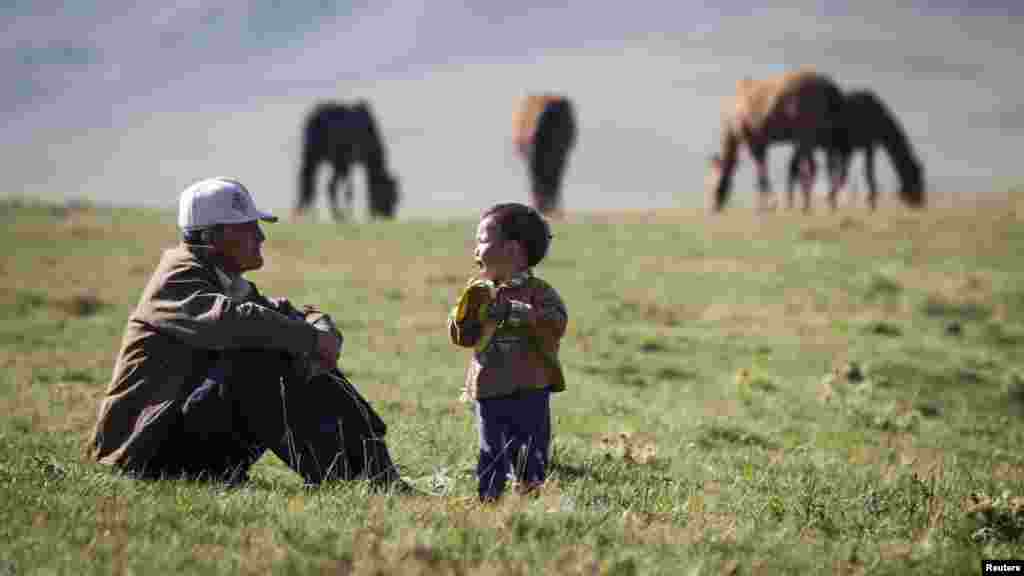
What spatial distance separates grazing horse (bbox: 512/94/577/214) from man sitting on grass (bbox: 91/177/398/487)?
1254 inches

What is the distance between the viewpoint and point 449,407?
917 cm

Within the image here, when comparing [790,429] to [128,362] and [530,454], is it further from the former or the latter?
[128,362]

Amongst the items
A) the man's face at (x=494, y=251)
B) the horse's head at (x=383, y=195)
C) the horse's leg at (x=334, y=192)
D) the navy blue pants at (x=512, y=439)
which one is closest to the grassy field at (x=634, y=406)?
the navy blue pants at (x=512, y=439)

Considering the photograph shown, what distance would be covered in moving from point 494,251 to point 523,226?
0.72 feet

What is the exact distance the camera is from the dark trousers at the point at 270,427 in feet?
16.8

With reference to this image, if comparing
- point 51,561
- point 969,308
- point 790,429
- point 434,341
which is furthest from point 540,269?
point 51,561

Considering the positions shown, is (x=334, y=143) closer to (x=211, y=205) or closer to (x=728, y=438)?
(x=728, y=438)

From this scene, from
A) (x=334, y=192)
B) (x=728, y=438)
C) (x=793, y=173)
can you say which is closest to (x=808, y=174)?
(x=793, y=173)

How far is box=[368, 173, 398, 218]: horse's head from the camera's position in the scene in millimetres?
41031

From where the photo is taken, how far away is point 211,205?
5.40 metres

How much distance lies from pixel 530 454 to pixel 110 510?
7.09 feet

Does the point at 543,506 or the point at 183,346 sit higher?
the point at 183,346

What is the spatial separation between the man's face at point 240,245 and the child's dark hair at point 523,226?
1.39m

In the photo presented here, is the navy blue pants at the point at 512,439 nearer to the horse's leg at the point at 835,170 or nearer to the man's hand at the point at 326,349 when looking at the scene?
the man's hand at the point at 326,349
